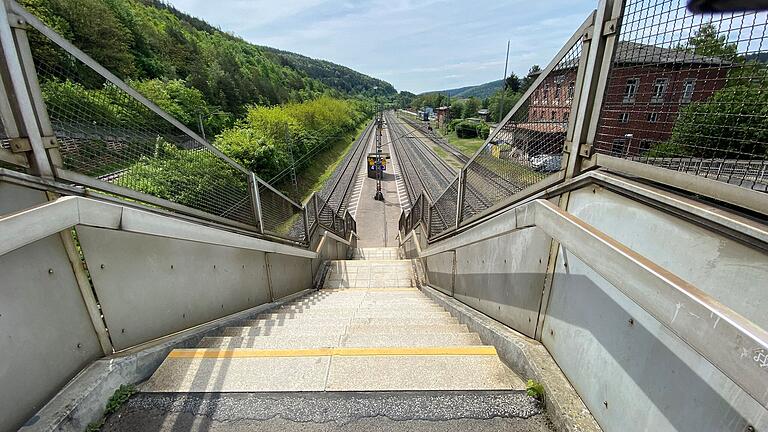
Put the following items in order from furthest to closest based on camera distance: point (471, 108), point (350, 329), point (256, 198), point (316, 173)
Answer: point (471, 108) → point (316, 173) → point (256, 198) → point (350, 329)

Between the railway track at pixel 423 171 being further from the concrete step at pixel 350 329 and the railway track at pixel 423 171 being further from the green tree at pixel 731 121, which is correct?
the green tree at pixel 731 121

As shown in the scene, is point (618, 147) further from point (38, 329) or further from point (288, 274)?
point (288, 274)

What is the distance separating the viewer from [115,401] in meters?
1.55

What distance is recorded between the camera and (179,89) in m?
25.1

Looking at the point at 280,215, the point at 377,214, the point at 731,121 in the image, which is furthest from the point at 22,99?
the point at 377,214

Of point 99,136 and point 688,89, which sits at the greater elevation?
point 688,89

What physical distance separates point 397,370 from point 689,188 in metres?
1.56

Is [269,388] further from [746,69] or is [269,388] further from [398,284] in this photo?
[398,284]

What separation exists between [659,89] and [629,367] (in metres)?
1.17

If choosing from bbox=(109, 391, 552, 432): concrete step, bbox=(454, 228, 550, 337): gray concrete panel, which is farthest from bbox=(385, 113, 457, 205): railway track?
bbox=(109, 391, 552, 432): concrete step

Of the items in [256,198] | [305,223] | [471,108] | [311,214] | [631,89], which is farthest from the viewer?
[471,108]

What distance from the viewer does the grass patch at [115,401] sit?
144cm

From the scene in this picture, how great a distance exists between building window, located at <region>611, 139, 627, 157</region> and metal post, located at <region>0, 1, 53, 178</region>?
2.64 metres

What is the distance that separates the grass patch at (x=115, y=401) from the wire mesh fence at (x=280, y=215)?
242 centimetres
